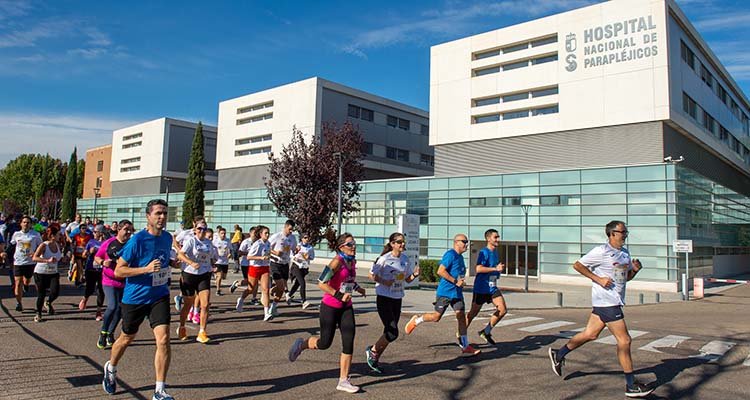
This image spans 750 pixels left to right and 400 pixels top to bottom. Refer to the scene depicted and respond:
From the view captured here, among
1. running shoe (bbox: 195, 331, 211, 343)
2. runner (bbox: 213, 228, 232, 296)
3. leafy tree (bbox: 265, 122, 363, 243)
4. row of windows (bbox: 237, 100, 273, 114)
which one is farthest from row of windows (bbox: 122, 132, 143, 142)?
running shoe (bbox: 195, 331, 211, 343)

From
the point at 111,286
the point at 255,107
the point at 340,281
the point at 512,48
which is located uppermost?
the point at 512,48

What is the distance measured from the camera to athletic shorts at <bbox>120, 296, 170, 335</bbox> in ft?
16.7

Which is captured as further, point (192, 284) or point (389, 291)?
point (192, 284)

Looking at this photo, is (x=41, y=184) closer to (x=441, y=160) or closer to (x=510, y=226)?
(x=441, y=160)

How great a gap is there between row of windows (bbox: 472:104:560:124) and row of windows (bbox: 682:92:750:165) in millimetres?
7609

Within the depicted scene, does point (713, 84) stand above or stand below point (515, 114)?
above

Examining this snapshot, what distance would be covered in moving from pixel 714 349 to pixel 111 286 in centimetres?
992

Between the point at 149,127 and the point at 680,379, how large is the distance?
2610 inches

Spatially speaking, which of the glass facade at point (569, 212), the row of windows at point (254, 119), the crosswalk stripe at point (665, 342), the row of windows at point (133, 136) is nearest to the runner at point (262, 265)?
the crosswalk stripe at point (665, 342)

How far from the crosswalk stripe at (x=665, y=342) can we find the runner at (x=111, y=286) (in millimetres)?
8399

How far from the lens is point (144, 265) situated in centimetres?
A: 523

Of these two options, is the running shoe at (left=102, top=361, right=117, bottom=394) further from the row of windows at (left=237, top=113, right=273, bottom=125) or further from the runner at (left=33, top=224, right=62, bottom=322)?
the row of windows at (left=237, top=113, right=273, bottom=125)

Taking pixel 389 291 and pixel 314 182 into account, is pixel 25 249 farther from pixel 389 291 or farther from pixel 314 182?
pixel 314 182

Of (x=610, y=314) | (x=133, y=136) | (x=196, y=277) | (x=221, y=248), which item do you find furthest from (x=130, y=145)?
(x=610, y=314)
